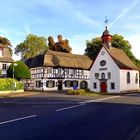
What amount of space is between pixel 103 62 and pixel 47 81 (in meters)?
14.0

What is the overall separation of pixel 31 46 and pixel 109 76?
3964 centimetres

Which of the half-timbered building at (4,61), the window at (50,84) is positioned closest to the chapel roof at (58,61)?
the window at (50,84)

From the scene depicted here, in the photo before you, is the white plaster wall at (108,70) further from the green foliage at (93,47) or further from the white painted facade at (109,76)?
the green foliage at (93,47)

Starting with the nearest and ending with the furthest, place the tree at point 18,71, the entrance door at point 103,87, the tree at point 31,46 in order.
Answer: the tree at point 18,71 < the entrance door at point 103,87 < the tree at point 31,46

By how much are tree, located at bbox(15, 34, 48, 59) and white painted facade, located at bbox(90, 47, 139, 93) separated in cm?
3389

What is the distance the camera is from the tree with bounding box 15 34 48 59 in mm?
84044

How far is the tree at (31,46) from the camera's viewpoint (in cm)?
8404

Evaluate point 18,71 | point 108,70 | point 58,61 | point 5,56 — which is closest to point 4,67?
point 5,56

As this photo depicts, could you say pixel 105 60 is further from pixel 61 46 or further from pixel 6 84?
pixel 61 46

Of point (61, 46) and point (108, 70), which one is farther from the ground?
point (61, 46)

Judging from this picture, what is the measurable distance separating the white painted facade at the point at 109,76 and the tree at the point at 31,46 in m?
33.9

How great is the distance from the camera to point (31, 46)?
3314 inches

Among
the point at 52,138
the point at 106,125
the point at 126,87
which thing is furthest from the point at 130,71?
the point at 52,138

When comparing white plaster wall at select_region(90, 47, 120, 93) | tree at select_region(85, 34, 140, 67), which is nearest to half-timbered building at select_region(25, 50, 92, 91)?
white plaster wall at select_region(90, 47, 120, 93)
